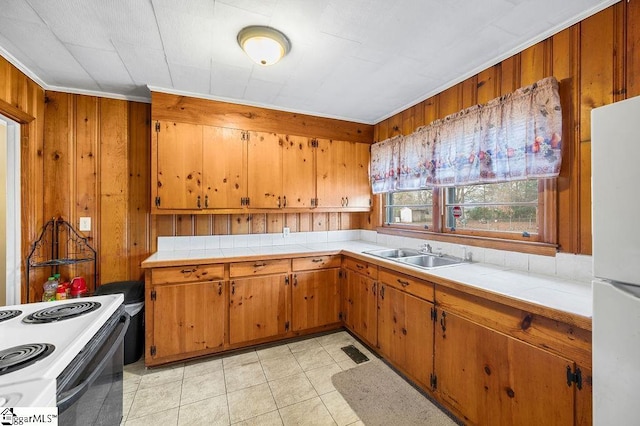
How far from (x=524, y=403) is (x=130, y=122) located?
3.78 m

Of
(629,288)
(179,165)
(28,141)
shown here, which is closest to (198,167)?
(179,165)

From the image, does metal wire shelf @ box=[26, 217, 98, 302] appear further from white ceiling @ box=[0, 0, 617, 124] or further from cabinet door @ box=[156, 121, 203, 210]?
white ceiling @ box=[0, 0, 617, 124]

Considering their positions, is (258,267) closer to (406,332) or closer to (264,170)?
(264,170)

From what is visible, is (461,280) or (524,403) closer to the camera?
(524,403)

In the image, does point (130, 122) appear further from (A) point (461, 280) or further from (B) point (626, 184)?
(B) point (626, 184)

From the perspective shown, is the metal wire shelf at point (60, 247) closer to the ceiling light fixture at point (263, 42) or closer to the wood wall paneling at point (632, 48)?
the ceiling light fixture at point (263, 42)

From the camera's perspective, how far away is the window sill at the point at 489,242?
1.80 meters

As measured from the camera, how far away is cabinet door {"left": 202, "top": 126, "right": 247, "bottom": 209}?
9.04 feet

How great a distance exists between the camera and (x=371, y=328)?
2.53 meters

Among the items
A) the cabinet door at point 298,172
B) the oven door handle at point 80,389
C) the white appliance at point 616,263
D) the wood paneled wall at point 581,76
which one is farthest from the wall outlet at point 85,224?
the wood paneled wall at point 581,76

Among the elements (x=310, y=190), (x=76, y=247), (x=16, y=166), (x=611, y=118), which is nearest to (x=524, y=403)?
(x=611, y=118)

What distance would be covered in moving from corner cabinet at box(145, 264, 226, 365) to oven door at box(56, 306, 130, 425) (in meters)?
1.10

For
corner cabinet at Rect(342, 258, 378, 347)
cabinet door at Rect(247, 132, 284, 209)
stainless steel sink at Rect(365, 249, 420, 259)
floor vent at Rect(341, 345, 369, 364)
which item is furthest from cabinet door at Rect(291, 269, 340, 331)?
cabinet door at Rect(247, 132, 284, 209)

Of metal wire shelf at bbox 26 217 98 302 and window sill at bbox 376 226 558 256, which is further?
metal wire shelf at bbox 26 217 98 302
